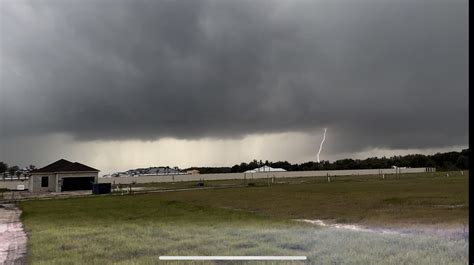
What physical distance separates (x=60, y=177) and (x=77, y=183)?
84.2 inches

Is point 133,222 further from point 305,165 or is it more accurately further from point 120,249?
point 305,165

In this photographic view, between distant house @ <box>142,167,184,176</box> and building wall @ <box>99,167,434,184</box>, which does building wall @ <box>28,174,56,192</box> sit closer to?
building wall @ <box>99,167,434,184</box>

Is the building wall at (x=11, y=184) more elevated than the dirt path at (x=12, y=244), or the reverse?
the building wall at (x=11, y=184)

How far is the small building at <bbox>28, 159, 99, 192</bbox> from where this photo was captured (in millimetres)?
54156

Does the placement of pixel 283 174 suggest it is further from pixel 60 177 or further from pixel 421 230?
pixel 421 230

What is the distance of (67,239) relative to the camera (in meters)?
13.3

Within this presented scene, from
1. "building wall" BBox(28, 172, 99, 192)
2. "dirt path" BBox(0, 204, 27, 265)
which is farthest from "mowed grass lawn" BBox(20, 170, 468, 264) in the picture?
"building wall" BBox(28, 172, 99, 192)

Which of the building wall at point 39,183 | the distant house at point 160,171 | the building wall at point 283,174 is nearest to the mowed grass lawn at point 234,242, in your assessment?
the building wall at point 39,183

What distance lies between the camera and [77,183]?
55.2 metres

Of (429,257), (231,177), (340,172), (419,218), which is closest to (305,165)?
(340,172)

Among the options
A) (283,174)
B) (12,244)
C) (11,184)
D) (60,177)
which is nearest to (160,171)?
(283,174)

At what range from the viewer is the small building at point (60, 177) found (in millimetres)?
54156

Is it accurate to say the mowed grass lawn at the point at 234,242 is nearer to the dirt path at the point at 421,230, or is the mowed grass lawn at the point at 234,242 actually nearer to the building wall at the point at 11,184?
the dirt path at the point at 421,230

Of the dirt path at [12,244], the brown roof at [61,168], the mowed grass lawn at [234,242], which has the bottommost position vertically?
the dirt path at [12,244]
